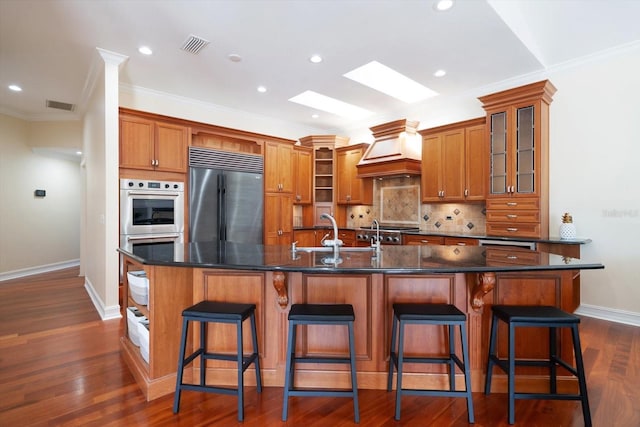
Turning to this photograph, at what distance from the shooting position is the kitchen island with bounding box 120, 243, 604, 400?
2023mm

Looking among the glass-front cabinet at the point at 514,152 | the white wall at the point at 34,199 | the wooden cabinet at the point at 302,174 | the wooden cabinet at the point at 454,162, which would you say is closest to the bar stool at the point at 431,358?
the glass-front cabinet at the point at 514,152

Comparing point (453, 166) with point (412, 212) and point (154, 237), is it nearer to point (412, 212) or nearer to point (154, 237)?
point (412, 212)

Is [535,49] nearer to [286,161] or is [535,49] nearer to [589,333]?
[589,333]

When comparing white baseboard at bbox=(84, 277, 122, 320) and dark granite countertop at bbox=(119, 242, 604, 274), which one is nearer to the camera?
dark granite countertop at bbox=(119, 242, 604, 274)

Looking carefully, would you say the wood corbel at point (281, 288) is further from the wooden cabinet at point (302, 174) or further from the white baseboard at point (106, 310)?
the wooden cabinet at point (302, 174)

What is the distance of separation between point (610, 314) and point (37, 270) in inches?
361

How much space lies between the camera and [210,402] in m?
1.96

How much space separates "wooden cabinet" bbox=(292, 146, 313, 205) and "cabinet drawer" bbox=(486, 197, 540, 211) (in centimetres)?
329

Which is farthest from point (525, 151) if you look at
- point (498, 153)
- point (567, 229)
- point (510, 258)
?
point (510, 258)

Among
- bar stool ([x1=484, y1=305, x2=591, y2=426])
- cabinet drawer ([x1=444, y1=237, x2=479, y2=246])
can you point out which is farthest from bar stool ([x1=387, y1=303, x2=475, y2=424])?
cabinet drawer ([x1=444, y1=237, x2=479, y2=246])

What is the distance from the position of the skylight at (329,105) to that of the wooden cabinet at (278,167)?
85cm

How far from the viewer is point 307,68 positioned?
390 centimetres

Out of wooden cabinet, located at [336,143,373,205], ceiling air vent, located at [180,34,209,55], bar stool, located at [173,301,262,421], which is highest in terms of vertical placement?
ceiling air vent, located at [180,34,209,55]

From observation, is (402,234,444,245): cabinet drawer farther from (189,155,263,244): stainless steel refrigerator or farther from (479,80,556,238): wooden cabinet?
(189,155,263,244): stainless steel refrigerator
